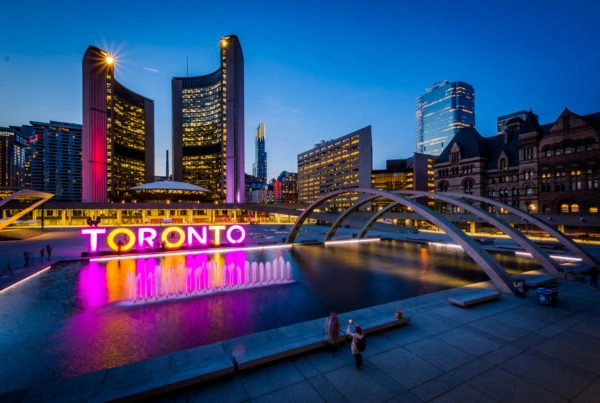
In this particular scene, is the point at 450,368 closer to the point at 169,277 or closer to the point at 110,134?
the point at 169,277

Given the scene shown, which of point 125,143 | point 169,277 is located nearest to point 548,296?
point 169,277

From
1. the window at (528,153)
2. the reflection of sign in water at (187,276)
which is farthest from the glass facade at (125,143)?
the window at (528,153)

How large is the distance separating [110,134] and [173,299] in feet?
455

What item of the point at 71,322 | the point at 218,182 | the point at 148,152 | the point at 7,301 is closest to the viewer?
the point at 71,322

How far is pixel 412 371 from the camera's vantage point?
7277mm

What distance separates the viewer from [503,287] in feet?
47.3

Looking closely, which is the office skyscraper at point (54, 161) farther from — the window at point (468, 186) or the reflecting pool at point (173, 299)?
the window at point (468, 186)

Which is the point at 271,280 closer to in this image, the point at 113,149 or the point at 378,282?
the point at 378,282

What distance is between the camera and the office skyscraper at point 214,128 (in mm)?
125438

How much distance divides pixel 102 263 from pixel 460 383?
2875 centimetres

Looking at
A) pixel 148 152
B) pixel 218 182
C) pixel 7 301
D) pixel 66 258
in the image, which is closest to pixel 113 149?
pixel 148 152

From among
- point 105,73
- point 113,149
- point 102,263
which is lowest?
point 102,263

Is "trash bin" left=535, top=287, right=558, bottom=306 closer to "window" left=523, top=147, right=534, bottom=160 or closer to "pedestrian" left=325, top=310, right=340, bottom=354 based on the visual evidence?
"pedestrian" left=325, top=310, right=340, bottom=354

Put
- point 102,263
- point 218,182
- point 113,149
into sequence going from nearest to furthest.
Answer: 1. point 102,263
2. point 113,149
3. point 218,182
